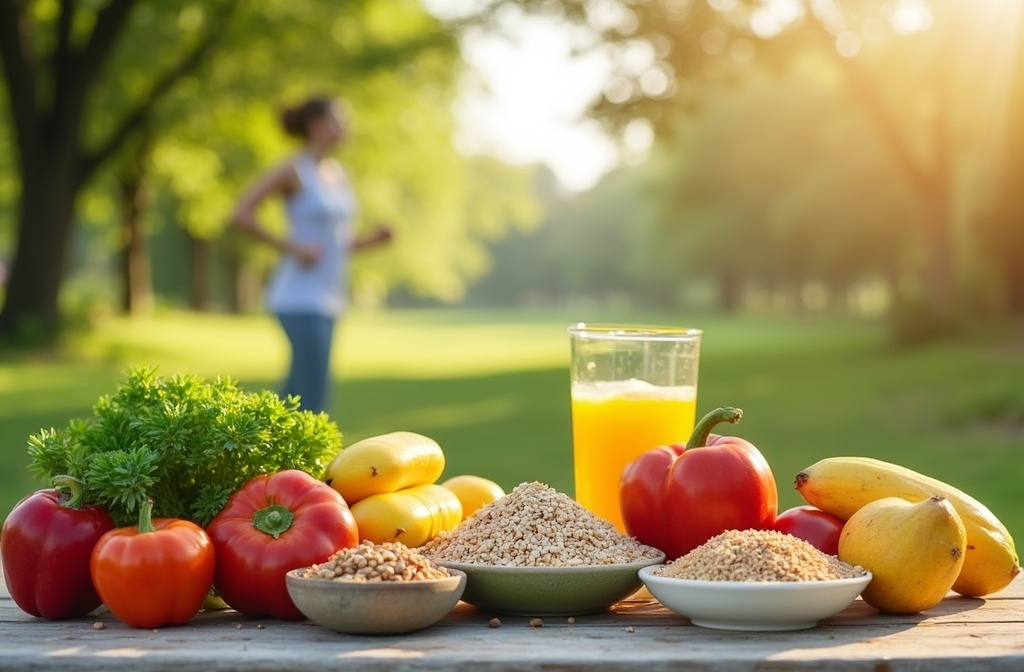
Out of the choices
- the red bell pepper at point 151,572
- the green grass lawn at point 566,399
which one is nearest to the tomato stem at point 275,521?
the red bell pepper at point 151,572

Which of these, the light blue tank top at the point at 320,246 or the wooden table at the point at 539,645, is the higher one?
the light blue tank top at the point at 320,246

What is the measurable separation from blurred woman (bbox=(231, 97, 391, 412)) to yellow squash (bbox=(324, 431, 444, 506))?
3.51 metres

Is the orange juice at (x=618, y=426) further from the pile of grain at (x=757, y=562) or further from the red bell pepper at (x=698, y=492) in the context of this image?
the pile of grain at (x=757, y=562)

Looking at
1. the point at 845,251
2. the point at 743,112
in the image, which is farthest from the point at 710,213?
the point at 845,251

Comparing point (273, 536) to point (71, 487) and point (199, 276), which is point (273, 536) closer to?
point (71, 487)

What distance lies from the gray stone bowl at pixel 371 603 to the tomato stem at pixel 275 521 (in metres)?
0.19

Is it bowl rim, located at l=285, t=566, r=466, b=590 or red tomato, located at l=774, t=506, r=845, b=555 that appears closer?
bowl rim, located at l=285, t=566, r=466, b=590

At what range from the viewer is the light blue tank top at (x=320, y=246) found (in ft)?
20.1

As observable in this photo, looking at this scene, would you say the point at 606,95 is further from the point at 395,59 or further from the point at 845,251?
the point at 845,251

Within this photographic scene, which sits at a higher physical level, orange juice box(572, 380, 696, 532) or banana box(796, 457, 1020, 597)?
orange juice box(572, 380, 696, 532)

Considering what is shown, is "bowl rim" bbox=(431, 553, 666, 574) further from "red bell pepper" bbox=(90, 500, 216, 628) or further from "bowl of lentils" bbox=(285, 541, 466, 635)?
"red bell pepper" bbox=(90, 500, 216, 628)

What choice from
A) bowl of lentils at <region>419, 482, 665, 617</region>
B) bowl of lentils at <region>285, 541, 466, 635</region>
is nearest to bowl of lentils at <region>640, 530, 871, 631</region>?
bowl of lentils at <region>419, 482, 665, 617</region>

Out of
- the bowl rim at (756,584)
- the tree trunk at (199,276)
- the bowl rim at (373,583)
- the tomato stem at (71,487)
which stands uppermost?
the tree trunk at (199,276)

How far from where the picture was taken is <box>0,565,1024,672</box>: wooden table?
6.15 feet
